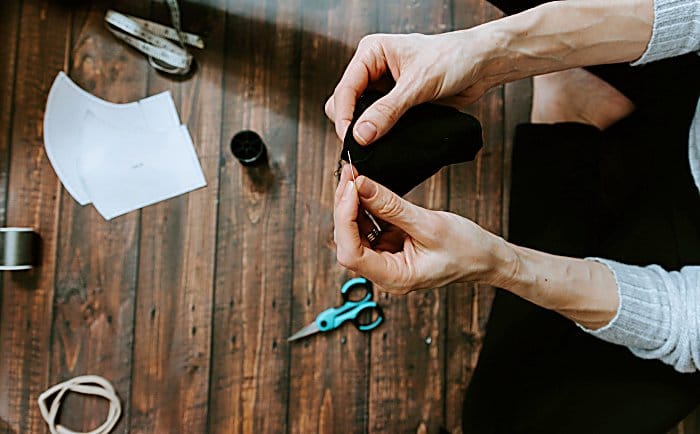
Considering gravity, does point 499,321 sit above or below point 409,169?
below

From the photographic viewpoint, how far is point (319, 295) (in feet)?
4.36

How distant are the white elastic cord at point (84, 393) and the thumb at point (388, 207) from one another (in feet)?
2.61

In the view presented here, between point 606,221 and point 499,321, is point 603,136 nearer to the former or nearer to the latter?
point 606,221

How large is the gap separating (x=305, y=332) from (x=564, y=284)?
22.1 inches

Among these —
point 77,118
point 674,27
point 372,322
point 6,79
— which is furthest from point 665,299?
point 6,79

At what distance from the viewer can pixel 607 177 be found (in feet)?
3.65

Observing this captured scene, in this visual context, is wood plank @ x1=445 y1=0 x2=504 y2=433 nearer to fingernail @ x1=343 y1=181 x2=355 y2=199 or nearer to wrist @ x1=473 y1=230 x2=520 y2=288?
wrist @ x1=473 y1=230 x2=520 y2=288

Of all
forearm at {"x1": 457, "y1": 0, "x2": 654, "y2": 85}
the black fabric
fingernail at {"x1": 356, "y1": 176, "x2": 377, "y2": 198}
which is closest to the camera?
fingernail at {"x1": 356, "y1": 176, "x2": 377, "y2": 198}

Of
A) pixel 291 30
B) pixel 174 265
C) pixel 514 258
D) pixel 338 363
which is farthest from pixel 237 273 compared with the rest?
pixel 514 258

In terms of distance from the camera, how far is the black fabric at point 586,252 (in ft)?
3.36

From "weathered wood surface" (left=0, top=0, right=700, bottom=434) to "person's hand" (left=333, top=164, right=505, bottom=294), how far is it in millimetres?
496

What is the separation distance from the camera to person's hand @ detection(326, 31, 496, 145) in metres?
0.83

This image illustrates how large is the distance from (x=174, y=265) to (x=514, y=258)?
2.38ft

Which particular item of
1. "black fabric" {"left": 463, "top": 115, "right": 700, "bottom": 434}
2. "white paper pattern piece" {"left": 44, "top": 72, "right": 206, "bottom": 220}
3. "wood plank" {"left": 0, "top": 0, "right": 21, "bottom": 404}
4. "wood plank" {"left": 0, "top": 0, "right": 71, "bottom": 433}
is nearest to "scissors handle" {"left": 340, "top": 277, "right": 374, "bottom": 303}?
"black fabric" {"left": 463, "top": 115, "right": 700, "bottom": 434}
